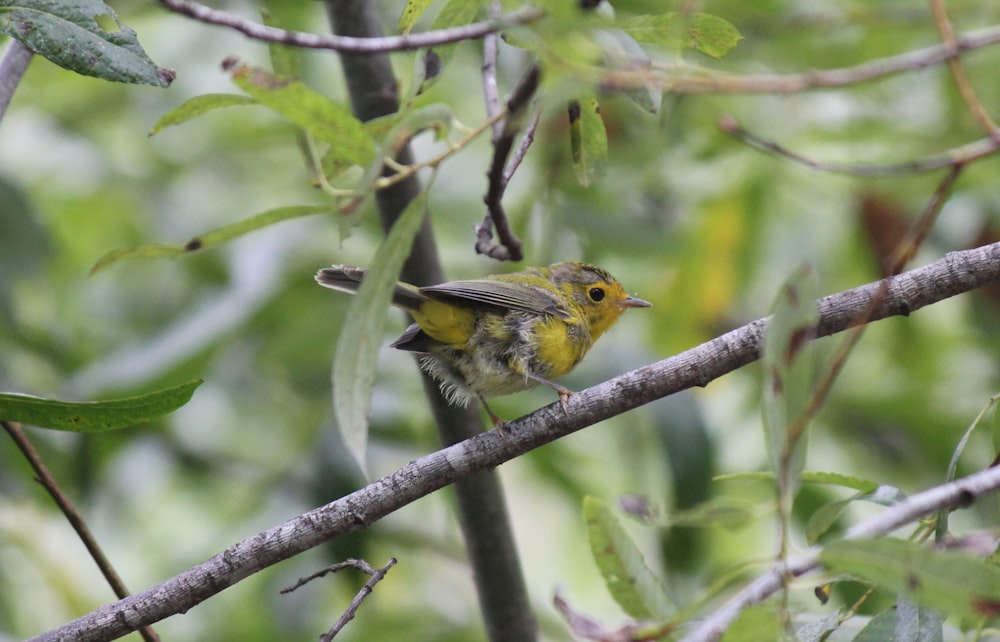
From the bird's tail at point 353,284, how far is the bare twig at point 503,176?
278 mm

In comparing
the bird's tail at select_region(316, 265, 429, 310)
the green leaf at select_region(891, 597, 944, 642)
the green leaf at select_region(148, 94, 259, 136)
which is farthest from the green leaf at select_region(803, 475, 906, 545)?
the green leaf at select_region(148, 94, 259, 136)

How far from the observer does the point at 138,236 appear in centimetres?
516

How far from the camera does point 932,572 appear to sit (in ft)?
4.81

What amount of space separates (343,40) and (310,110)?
0.18 metres

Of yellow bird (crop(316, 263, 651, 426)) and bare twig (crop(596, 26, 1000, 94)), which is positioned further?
yellow bird (crop(316, 263, 651, 426))

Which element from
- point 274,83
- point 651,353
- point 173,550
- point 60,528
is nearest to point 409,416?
point 651,353

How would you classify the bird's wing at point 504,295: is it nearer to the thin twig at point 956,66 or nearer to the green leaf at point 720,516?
the green leaf at point 720,516

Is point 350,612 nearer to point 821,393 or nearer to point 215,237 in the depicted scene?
point 215,237

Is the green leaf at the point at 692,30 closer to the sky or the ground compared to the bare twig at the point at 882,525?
closer to the sky

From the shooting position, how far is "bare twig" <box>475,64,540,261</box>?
1866mm

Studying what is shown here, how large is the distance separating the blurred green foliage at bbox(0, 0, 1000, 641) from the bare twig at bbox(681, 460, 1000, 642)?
2.35 meters

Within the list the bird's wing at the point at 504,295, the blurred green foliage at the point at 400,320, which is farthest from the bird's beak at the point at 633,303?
the bird's wing at the point at 504,295

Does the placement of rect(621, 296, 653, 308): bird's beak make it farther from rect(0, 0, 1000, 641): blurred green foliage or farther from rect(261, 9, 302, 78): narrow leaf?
rect(261, 9, 302, 78): narrow leaf

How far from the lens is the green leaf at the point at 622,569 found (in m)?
1.81
